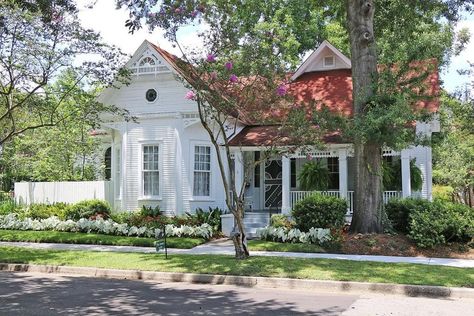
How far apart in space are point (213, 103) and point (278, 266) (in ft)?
14.1

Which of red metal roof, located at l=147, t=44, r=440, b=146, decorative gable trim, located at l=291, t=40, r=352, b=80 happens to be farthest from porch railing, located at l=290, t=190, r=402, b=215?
decorative gable trim, located at l=291, t=40, r=352, b=80

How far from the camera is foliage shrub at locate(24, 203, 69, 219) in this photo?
68.3ft

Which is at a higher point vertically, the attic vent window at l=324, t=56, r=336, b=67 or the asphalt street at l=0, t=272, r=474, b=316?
the attic vent window at l=324, t=56, r=336, b=67

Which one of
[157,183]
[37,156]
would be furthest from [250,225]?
[37,156]

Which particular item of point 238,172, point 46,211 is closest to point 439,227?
point 238,172

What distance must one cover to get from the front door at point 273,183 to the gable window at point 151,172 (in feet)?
15.8

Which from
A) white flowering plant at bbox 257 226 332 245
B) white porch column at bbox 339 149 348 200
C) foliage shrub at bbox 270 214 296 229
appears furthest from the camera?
white porch column at bbox 339 149 348 200

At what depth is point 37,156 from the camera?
104ft

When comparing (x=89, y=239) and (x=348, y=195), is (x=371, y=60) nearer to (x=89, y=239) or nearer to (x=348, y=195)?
(x=348, y=195)

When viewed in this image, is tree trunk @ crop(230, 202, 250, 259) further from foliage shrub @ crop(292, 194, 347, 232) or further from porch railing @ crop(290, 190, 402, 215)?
porch railing @ crop(290, 190, 402, 215)

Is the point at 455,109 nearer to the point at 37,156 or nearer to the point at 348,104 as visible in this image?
the point at 348,104

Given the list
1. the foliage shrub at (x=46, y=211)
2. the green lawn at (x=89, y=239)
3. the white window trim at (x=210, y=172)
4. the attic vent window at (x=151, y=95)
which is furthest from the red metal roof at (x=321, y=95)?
the foliage shrub at (x=46, y=211)

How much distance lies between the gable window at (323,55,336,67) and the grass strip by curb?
Answer: 10802mm

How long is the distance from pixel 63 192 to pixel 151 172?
539 centimetres
